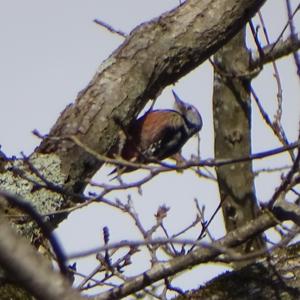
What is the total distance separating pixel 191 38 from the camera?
138 inches

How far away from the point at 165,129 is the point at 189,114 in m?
0.47

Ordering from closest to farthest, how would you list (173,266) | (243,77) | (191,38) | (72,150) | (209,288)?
1. (173,266)
2. (209,288)
3. (72,150)
4. (191,38)
5. (243,77)

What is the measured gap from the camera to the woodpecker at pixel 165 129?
5293 mm

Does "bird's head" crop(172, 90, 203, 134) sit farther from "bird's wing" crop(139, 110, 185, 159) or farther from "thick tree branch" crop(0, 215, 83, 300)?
"thick tree branch" crop(0, 215, 83, 300)

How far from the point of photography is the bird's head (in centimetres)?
604

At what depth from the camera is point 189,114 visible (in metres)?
6.12

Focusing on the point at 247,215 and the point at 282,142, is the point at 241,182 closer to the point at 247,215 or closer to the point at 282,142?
the point at 247,215

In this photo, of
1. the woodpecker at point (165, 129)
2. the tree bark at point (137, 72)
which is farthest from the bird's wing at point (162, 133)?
the tree bark at point (137, 72)

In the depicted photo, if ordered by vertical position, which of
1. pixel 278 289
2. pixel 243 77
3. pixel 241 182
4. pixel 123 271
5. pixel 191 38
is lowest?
pixel 278 289

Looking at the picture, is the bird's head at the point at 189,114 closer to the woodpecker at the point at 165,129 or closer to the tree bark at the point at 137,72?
the woodpecker at the point at 165,129

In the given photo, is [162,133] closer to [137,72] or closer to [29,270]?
[137,72]

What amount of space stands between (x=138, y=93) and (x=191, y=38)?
378 millimetres

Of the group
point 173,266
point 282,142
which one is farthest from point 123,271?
point 173,266

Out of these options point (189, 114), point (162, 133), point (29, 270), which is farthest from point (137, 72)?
point (189, 114)
